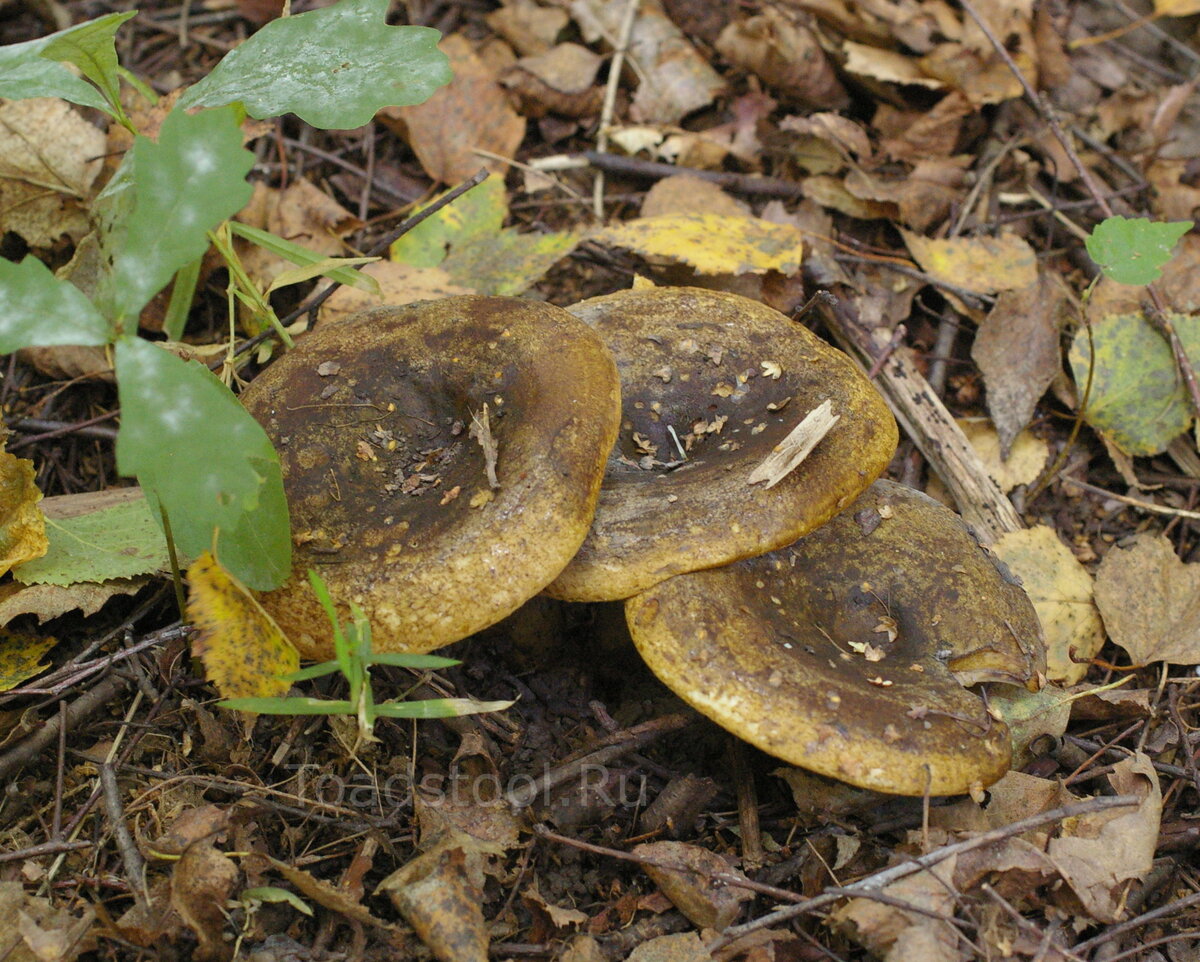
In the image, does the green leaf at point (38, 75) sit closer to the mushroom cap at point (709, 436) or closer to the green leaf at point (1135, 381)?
the mushroom cap at point (709, 436)

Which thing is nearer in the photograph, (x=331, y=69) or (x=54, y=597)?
(x=331, y=69)

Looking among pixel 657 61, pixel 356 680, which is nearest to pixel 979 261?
pixel 657 61

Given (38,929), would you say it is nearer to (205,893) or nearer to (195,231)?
(205,893)

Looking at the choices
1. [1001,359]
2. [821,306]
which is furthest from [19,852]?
[1001,359]

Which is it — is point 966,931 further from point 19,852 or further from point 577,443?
point 19,852

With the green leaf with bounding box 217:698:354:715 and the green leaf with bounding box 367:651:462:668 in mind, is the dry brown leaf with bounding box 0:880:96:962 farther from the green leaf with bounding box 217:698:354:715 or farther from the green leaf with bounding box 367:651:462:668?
the green leaf with bounding box 367:651:462:668

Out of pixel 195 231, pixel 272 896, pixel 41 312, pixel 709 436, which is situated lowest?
pixel 272 896
